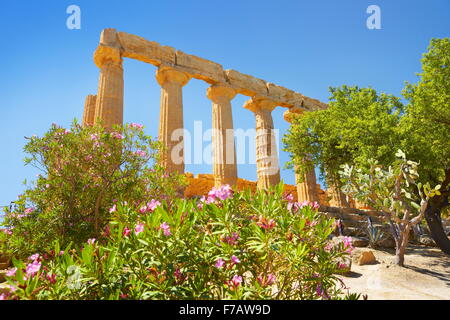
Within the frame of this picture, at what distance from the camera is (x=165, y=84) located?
53.4 ft

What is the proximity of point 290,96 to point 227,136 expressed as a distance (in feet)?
23.8

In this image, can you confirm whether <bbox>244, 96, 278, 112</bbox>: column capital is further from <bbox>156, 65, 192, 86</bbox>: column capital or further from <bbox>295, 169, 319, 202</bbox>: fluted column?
<bbox>156, 65, 192, 86</bbox>: column capital

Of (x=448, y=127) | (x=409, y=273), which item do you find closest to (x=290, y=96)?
(x=448, y=127)

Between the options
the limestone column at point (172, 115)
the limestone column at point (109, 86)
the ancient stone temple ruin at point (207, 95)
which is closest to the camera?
the limestone column at point (109, 86)

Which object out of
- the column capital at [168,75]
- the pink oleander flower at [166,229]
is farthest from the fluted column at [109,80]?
the pink oleander flower at [166,229]

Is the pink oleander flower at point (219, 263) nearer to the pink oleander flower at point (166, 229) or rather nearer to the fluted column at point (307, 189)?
the pink oleander flower at point (166, 229)

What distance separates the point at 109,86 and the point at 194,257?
1314cm

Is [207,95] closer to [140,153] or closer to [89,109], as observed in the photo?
[89,109]

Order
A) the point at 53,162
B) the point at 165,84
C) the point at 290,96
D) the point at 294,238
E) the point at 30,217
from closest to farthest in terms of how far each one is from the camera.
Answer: the point at 294,238, the point at 30,217, the point at 53,162, the point at 165,84, the point at 290,96

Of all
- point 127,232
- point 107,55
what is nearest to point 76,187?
point 127,232

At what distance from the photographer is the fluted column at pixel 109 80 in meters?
13.4

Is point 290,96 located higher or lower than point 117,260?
higher

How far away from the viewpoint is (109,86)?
13922mm
